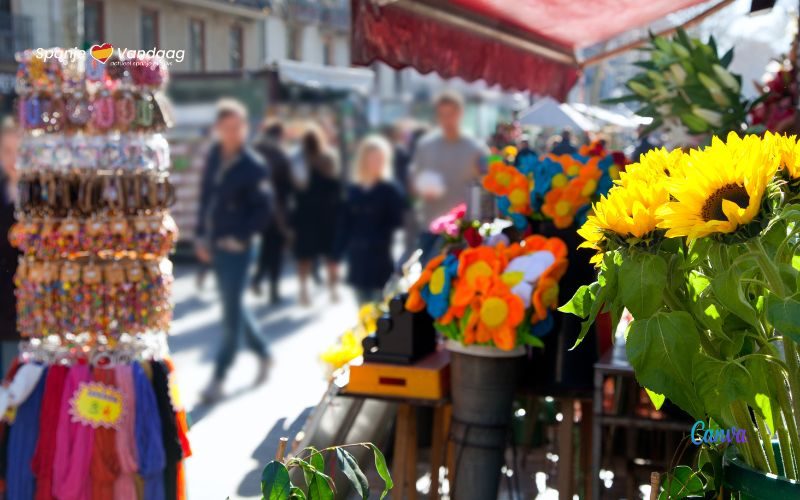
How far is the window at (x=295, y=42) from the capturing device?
18.0 metres

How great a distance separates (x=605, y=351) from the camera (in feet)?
9.41

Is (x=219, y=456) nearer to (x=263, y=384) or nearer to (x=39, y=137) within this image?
(x=39, y=137)

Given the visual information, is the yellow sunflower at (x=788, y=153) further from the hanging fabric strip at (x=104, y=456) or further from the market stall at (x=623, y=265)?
the hanging fabric strip at (x=104, y=456)

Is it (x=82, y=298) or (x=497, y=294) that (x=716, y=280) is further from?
(x=82, y=298)

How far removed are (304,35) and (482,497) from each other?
16250mm

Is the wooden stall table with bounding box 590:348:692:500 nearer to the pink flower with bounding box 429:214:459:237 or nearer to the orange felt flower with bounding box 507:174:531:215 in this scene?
the orange felt flower with bounding box 507:174:531:215

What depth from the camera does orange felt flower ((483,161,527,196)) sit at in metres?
2.95

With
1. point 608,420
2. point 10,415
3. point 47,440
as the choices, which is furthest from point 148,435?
point 608,420

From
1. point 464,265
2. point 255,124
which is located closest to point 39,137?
point 464,265

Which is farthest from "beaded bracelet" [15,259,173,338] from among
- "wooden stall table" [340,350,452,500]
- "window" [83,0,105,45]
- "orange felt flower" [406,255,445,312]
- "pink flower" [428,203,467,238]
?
"window" [83,0,105,45]

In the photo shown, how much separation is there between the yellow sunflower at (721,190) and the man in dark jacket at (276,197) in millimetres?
7940

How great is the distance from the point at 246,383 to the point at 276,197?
279cm

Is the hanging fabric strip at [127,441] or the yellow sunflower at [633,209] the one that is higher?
the yellow sunflower at [633,209]

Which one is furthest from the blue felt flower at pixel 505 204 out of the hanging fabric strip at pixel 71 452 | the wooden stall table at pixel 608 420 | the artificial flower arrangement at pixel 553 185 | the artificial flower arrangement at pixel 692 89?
the hanging fabric strip at pixel 71 452
